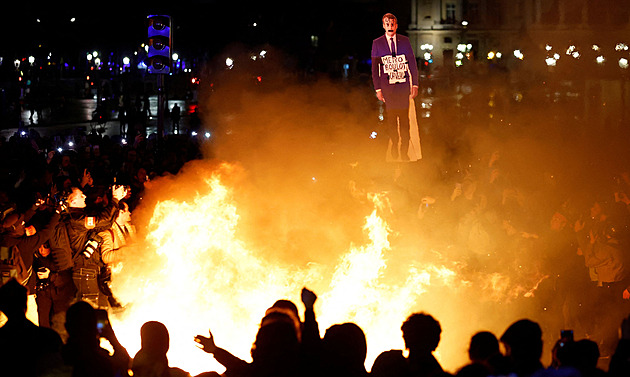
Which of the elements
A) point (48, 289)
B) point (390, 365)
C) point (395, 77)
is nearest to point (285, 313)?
point (390, 365)

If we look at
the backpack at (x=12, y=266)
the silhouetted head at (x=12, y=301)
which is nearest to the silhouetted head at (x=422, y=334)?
the silhouetted head at (x=12, y=301)

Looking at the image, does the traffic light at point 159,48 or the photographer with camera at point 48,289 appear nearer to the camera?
the photographer with camera at point 48,289

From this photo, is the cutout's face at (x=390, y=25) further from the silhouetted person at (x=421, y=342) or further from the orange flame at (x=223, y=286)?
the silhouetted person at (x=421, y=342)

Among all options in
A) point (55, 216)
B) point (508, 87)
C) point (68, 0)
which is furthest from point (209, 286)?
point (68, 0)

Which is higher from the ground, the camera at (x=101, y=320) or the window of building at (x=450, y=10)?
the window of building at (x=450, y=10)

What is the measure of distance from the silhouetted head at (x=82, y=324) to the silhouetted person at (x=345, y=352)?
1.26 metres

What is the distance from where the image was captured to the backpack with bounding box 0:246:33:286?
6035 mm

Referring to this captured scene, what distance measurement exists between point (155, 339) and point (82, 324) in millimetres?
460

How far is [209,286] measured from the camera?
6.63 m

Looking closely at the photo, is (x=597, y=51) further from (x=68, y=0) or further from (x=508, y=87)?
(x=68, y=0)

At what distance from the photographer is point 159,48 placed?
10.3m

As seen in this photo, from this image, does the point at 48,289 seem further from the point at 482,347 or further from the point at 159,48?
the point at 482,347

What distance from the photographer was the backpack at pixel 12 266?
238 inches

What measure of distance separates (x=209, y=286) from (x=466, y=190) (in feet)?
15.2
